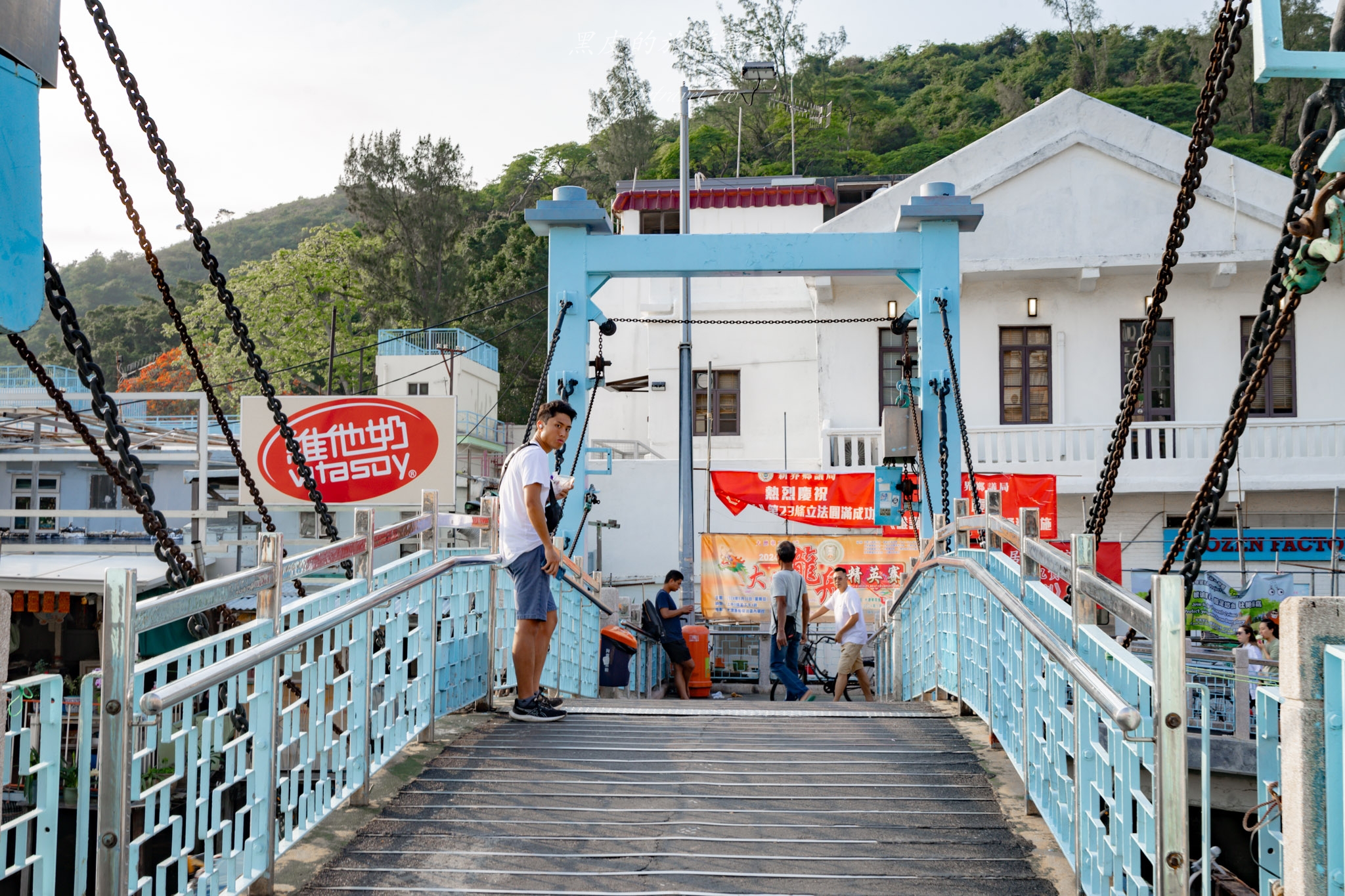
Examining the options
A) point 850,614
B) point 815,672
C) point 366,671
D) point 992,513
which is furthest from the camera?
point 815,672

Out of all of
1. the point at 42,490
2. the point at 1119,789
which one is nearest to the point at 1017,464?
the point at 1119,789

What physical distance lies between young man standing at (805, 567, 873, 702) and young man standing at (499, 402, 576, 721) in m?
4.66

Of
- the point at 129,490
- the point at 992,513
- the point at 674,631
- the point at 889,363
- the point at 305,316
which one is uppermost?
the point at 305,316

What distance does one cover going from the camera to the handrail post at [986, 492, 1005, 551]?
5.78 metres

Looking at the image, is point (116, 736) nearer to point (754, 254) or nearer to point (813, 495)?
point (754, 254)

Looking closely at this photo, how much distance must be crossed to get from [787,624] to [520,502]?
→ 5077mm

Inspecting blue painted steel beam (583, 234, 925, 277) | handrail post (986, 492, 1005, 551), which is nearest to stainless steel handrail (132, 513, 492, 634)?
handrail post (986, 492, 1005, 551)

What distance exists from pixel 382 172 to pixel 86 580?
1152 inches

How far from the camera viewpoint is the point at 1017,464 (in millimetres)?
18891

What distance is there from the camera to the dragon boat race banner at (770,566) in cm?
1579

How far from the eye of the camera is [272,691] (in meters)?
3.78

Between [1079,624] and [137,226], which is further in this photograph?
[137,226]

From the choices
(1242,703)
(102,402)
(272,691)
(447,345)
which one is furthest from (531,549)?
(447,345)

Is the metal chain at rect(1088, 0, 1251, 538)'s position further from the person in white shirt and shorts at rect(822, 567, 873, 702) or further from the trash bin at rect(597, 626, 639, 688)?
the trash bin at rect(597, 626, 639, 688)
